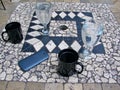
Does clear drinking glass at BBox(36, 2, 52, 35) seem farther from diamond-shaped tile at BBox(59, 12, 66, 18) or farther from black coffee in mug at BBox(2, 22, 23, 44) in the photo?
diamond-shaped tile at BBox(59, 12, 66, 18)

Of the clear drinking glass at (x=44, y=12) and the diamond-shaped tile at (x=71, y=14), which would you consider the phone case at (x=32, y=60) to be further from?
the diamond-shaped tile at (x=71, y=14)

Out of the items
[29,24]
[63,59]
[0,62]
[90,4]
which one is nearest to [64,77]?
[63,59]

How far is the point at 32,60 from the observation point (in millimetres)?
1100

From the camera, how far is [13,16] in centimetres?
153

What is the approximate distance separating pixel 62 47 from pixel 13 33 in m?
0.33

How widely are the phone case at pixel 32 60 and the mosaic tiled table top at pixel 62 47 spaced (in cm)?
2

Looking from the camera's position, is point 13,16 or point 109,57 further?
point 13,16

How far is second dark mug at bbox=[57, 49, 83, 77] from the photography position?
3.16ft

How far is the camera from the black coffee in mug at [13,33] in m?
1.17

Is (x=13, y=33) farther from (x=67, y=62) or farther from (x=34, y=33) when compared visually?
(x=67, y=62)

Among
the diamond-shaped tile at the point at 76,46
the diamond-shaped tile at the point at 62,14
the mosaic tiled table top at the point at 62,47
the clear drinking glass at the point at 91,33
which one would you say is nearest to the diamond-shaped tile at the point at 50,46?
the mosaic tiled table top at the point at 62,47

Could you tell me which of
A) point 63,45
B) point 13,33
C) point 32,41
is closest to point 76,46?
point 63,45

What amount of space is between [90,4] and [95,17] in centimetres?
26

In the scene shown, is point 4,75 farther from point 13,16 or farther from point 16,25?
point 13,16
